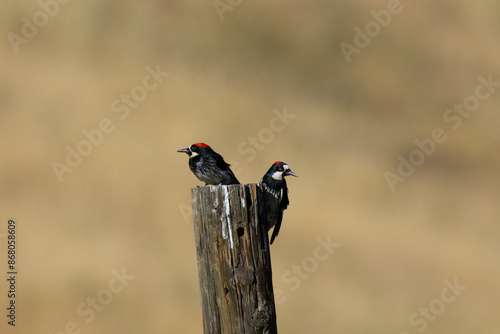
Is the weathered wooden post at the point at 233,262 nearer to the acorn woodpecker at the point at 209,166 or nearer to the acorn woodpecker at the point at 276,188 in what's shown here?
the acorn woodpecker at the point at 276,188

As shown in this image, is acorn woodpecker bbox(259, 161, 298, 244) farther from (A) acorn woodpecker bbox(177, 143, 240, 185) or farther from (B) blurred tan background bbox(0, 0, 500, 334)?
(B) blurred tan background bbox(0, 0, 500, 334)

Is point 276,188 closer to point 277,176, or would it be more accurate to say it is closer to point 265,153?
point 277,176

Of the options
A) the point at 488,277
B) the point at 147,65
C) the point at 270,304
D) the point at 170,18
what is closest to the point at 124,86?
the point at 147,65

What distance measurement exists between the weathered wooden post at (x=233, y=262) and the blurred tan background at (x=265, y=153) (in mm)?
7824

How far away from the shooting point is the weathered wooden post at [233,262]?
411cm

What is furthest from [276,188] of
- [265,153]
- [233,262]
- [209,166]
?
[265,153]

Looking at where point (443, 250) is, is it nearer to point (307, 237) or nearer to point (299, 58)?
point (307, 237)

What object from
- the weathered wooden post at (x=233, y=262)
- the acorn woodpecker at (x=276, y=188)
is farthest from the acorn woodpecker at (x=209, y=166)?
the weathered wooden post at (x=233, y=262)

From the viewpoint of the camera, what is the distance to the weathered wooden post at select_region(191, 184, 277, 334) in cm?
411

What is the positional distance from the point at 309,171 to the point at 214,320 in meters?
9.28

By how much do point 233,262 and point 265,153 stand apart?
9.13 m

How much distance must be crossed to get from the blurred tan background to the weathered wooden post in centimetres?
782

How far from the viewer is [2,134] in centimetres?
1310

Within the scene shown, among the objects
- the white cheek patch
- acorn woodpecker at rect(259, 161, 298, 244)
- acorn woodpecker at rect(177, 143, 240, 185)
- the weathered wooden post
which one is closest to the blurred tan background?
acorn woodpecker at rect(177, 143, 240, 185)
